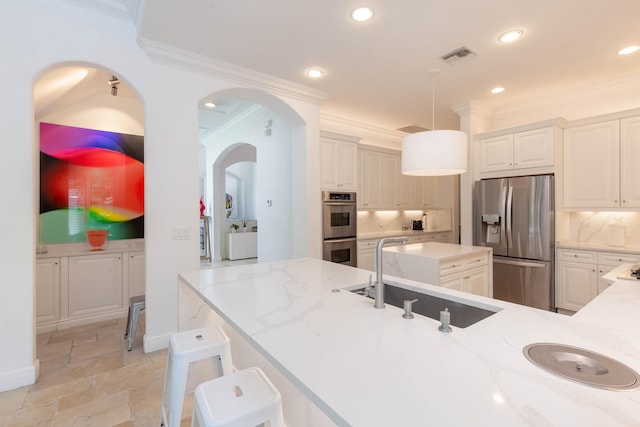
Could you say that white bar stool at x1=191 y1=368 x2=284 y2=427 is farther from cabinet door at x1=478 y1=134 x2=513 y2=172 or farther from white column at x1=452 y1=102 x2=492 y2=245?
cabinet door at x1=478 y1=134 x2=513 y2=172

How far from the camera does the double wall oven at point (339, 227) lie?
409cm

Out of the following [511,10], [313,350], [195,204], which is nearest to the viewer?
[313,350]

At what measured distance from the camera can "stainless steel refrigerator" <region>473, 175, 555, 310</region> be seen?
12.0 feet

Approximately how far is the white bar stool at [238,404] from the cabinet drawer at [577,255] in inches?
157

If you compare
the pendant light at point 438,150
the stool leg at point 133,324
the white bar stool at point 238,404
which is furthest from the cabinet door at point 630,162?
the stool leg at point 133,324

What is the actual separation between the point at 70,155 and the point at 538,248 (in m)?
5.54

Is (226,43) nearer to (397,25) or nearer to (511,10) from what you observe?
(397,25)

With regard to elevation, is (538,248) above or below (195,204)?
below

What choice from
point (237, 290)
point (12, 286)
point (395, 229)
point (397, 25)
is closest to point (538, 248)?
point (395, 229)

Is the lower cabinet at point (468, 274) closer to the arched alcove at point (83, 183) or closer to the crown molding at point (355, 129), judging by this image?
the crown molding at point (355, 129)

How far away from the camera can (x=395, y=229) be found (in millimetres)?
5902

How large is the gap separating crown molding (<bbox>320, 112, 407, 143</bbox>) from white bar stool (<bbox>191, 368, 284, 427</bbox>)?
166 inches

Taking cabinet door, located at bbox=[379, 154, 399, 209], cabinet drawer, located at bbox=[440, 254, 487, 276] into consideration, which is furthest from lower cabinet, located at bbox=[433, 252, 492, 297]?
cabinet door, located at bbox=[379, 154, 399, 209]

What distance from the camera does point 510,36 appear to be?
104 inches
